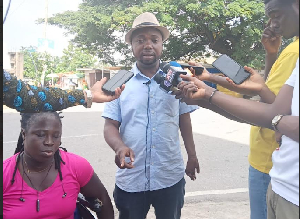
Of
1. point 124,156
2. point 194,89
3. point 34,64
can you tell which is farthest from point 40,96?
point 34,64

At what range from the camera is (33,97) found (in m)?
1.43

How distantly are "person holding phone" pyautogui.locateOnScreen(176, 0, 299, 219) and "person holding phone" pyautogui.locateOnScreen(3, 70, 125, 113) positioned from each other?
602 mm

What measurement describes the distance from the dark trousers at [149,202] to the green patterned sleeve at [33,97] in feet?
2.33

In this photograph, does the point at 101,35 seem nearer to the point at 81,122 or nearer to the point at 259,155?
the point at 81,122

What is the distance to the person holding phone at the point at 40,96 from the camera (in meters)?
1.35

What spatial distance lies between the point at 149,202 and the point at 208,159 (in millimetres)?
3273

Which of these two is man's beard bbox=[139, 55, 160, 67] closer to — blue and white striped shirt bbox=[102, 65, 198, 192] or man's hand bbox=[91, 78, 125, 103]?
blue and white striped shirt bbox=[102, 65, 198, 192]

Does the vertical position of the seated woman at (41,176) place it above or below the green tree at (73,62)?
below

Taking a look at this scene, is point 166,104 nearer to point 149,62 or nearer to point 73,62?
point 149,62

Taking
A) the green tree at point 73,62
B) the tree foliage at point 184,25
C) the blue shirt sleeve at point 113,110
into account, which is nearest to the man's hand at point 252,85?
the blue shirt sleeve at point 113,110

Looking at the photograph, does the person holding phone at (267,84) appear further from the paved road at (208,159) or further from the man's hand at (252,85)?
the paved road at (208,159)

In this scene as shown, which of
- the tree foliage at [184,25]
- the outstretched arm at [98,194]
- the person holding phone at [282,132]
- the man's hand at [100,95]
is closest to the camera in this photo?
the person holding phone at [282,132]

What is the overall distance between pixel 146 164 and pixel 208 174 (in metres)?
2.63

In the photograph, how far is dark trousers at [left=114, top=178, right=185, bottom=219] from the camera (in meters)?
1.96
